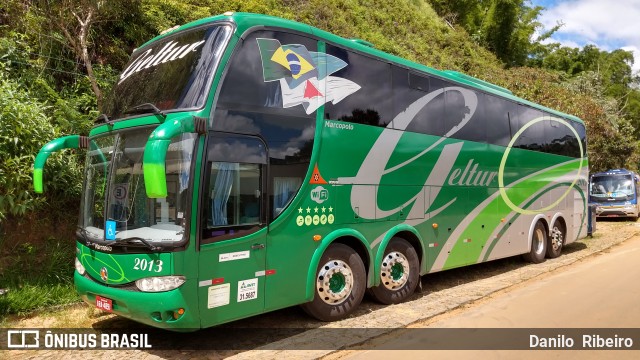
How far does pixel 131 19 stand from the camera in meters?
10.4

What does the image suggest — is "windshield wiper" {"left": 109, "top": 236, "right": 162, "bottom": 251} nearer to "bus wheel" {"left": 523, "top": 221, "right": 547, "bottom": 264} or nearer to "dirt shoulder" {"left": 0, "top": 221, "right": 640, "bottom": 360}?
"dirt shoulder" {"left": 0, "top": 221, "right": 640, "bottom": 360}

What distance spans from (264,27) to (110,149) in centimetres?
230

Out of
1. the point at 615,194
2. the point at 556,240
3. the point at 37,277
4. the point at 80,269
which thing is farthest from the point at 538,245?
the point at 615,194

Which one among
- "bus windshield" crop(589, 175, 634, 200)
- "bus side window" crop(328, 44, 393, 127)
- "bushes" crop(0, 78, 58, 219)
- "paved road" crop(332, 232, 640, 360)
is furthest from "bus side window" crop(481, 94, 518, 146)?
"bus windshield" crop(589, 175, 634, 200)

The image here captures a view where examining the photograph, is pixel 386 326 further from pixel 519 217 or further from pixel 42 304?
pixel 519 217

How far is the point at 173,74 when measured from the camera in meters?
5.30

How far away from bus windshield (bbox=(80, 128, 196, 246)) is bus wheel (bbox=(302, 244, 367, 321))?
2.17 metres

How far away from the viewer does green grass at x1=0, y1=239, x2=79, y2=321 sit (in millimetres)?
6207

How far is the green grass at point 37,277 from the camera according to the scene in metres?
6.21

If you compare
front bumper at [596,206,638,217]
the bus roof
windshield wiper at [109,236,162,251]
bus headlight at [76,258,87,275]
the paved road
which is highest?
the bus roof

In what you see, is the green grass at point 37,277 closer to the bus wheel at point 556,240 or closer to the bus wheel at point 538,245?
the bus wheel at point 538,245

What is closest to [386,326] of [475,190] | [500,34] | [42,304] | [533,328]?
[533,328]

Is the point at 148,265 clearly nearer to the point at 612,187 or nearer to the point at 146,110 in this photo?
the point at 146,110

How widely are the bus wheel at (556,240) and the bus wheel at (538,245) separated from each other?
253 millimetres
